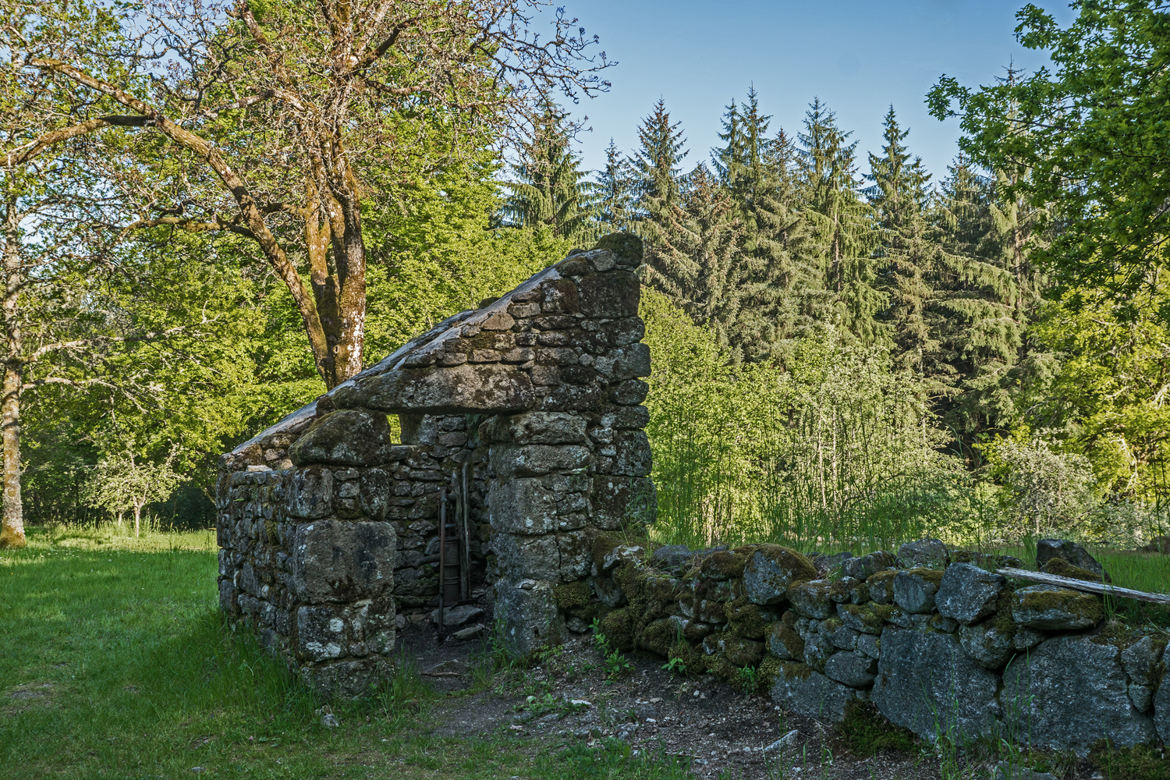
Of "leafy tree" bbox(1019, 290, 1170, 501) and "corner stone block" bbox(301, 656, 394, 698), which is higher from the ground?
"leafy tree" bbox(1019, 290, 1170, 501)

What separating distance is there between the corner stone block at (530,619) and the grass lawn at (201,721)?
814 mm

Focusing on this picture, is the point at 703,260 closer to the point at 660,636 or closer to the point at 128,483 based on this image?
the point at 128,483

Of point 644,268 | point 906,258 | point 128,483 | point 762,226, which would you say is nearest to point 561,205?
point 644,268

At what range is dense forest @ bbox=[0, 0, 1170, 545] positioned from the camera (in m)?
9.45

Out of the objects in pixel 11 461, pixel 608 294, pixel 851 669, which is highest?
pixel 608 294

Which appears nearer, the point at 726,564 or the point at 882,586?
the point at 882,586

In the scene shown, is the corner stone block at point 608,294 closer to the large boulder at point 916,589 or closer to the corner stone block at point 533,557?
the corner stone block at point 533,557

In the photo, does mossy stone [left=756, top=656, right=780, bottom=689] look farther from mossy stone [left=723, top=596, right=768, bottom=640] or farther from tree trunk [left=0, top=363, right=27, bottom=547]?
tree trunk [left=0, top=363, right=27, bottom=547]

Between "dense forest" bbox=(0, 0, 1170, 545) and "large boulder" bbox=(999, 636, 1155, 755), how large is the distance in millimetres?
956

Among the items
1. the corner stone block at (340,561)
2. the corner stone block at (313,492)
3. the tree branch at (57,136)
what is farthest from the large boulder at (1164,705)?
the tree branch at (57,136)

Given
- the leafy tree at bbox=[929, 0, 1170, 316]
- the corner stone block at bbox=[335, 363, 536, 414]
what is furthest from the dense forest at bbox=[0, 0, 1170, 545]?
the corner stone block at bbox=[335, 363, 536, 414]

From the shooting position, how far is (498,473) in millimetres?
6922

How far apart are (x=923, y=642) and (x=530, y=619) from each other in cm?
337

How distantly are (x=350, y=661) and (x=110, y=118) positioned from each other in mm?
8053
